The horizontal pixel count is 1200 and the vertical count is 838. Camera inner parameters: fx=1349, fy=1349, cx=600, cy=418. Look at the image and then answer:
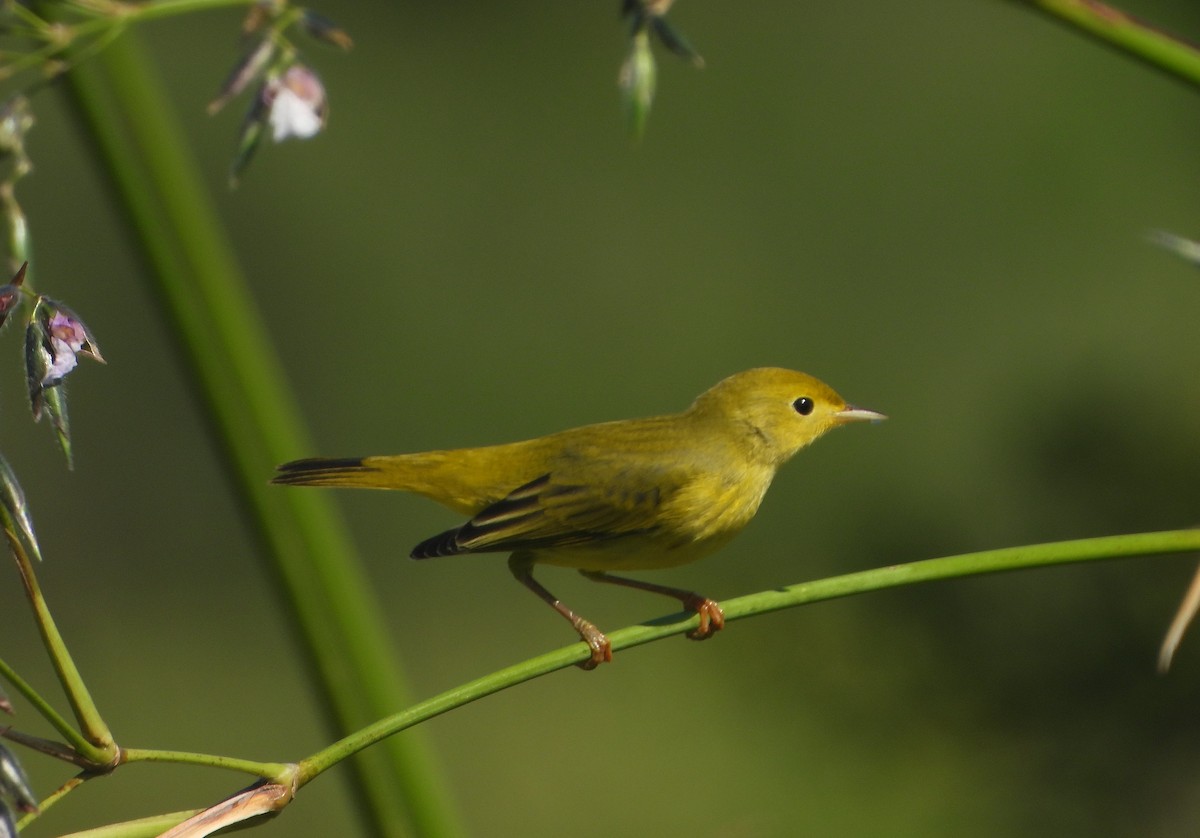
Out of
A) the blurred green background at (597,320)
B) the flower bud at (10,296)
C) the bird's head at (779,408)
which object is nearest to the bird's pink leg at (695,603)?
the bird's head at (779,408)

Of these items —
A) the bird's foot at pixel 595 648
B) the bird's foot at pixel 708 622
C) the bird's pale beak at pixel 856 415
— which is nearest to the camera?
the bird's foot at pixel 595 648

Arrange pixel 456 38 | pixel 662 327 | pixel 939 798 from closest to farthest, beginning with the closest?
pixel 939 798, pixel 662 327, pixel 456 38

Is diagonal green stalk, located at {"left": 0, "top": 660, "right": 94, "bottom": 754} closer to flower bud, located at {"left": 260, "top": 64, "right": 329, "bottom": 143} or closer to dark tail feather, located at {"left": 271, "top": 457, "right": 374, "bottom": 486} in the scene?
flower bud, located at {"left": 260, "top": 64, "right": 329, "bottom": 143}

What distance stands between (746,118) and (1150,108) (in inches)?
81.4

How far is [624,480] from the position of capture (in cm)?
254

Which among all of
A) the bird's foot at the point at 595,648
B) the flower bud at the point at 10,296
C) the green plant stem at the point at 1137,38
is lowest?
the bird's foot at the point at 595,648

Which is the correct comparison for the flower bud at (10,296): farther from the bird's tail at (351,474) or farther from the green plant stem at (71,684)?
the bird's tail at (351,474)

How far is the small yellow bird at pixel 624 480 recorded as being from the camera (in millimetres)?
2469

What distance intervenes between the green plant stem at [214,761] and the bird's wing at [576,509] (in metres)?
1.21

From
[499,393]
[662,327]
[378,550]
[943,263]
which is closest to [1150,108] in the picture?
[943,263]

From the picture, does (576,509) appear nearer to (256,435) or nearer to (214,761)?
(256,435)

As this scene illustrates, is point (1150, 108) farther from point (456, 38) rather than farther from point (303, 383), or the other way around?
point (303, 383)

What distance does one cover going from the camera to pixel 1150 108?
6.95 metres

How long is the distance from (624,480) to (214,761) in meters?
1.50
